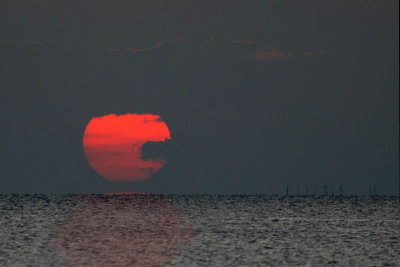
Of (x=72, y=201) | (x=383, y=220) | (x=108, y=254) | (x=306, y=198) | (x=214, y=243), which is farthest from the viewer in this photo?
(x=306, y=198)

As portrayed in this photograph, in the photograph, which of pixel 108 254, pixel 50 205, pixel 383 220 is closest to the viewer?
pixel 108 254

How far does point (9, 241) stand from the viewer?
867 inches

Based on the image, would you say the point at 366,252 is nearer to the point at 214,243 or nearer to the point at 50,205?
the point at 214,243

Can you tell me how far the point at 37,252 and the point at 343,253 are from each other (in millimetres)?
9748

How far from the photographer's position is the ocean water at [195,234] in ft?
61.6

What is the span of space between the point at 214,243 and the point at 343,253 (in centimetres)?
449

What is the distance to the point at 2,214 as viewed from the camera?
3219cm

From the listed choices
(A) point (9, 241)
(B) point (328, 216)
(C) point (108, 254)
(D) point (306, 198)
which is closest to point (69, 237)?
(A) point (9, 241)

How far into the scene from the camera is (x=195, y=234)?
24250 mm

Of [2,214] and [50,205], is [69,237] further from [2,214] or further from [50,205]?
Answer: [50,205]

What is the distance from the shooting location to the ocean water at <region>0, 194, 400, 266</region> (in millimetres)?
18781

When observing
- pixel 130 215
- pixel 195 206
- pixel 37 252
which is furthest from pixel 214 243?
pixel 195 206

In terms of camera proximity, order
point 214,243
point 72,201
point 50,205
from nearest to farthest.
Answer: point 214,243 < point 50,205 < point 72,201

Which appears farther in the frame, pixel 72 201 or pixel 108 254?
pixel 72 201
